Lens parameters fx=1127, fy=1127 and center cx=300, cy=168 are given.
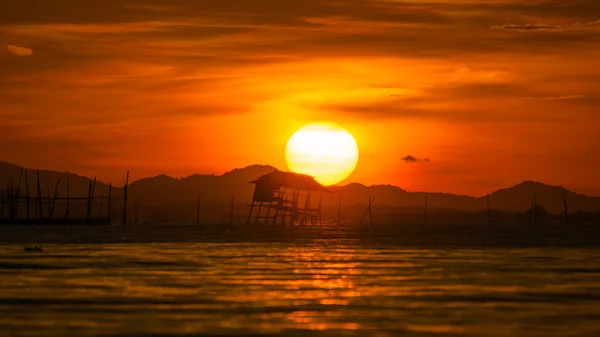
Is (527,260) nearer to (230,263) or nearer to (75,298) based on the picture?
(230,263)

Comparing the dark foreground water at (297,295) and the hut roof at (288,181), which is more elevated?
the hut roof at (288,181)

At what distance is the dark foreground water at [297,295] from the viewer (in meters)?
19.2

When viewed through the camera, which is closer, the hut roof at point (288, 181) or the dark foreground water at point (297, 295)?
the dark foreground water at point (297, 295)

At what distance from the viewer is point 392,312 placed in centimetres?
2155

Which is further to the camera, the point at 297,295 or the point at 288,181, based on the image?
the point at 288,181

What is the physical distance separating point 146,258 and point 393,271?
414 inches

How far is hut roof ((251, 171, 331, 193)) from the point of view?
108750 mm

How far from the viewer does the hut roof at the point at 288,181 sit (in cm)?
10875

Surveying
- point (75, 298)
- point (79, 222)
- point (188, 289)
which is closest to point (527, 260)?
point (188, 289)

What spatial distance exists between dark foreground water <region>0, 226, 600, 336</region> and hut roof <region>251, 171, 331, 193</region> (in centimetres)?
6715

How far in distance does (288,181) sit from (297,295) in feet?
275

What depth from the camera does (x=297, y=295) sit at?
2495 centimetres

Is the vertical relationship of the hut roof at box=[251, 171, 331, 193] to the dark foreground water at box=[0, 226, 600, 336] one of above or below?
above

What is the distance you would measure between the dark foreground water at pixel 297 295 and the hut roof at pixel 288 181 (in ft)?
220
